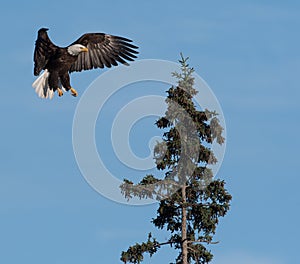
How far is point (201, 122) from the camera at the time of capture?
6294 cm

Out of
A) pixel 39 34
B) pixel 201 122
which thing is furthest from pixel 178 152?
pixel 39 34

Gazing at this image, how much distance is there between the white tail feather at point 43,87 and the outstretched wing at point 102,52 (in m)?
1.61

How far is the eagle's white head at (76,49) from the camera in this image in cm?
5366

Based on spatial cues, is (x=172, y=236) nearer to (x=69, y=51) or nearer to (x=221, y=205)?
(x=221, y=205)

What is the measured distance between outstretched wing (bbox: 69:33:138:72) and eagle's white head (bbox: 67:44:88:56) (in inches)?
39.8

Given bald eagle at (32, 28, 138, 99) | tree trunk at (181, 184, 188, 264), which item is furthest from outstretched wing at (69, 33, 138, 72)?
tree trunk at (181, 184, 188, 264)

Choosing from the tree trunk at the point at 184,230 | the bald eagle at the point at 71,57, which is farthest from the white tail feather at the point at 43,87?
the tree trunk at the point at 184,230

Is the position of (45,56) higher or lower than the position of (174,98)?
lower

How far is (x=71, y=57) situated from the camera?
5359 cm

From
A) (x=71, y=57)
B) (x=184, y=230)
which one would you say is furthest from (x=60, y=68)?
(x=184, y=230)

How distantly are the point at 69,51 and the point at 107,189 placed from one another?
7.94 m

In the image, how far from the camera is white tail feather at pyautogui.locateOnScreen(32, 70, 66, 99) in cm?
5319

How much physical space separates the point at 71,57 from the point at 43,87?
39.4 inches

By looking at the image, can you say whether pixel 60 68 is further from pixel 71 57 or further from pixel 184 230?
pixel 184 230
